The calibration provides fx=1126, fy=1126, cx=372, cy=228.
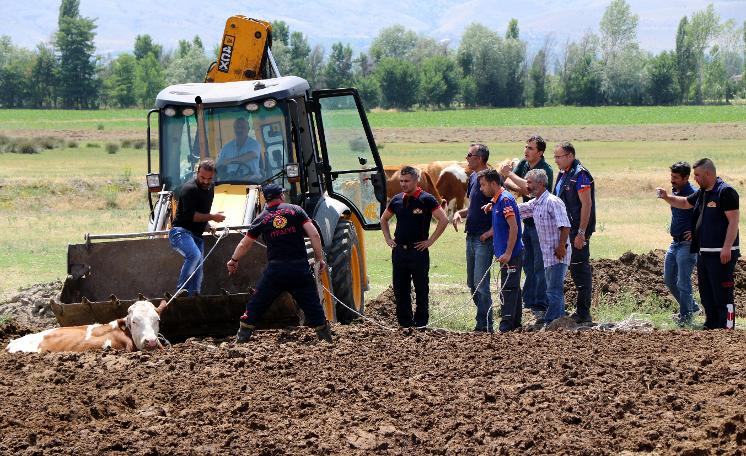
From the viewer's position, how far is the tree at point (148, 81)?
5197 inches

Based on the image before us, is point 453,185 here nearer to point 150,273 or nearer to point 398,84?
point 150,273

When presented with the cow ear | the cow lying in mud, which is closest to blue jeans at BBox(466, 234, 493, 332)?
the cow ear

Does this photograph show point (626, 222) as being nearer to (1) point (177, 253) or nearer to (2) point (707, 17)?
(1) point (177, 253)

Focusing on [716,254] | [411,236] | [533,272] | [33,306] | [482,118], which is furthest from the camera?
[482,118]

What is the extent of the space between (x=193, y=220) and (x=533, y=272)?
4548 mm

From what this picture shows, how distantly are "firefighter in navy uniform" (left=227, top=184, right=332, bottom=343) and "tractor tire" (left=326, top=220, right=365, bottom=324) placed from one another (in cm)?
182

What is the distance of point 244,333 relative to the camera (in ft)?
33.4

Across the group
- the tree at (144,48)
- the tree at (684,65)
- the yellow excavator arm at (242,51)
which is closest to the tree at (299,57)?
the tree at (684,65)

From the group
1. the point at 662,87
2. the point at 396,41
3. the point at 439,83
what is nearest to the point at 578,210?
the point at 439,83

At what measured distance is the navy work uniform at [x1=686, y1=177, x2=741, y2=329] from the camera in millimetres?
11062

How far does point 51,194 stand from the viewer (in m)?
29.8

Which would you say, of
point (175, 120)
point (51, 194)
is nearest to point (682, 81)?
point (51, 194)

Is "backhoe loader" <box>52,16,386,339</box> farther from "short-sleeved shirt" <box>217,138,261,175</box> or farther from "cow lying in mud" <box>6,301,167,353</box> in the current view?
"cow lying in mud" <box>6,301,167,353</box>

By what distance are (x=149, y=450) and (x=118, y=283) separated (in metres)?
4.55
